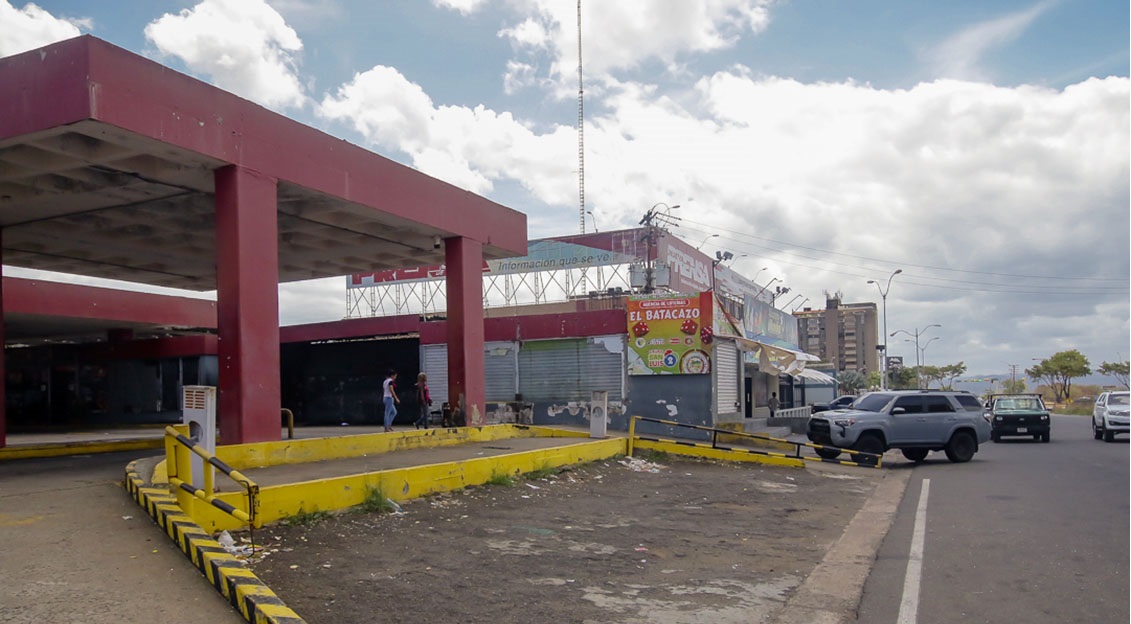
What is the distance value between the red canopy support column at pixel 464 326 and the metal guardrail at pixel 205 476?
1070cm

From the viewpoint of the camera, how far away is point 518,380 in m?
29.0

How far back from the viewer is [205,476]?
812cm

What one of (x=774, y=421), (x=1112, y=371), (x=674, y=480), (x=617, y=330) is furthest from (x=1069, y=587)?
(x=1112, y=371)

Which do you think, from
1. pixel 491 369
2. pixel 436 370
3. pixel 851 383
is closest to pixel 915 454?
pixel 491 369

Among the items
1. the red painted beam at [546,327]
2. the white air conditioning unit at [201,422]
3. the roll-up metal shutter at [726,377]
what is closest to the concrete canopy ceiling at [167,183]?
the white air conditioning unit at [201,422]

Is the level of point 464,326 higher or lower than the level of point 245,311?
lower

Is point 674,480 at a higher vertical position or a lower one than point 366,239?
lower

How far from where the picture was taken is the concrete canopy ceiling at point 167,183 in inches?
436

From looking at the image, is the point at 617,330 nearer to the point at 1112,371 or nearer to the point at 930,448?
the point at 930,448

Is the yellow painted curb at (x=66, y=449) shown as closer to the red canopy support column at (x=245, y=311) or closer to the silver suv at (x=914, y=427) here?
the red canopy support column at (x=245, y=311)

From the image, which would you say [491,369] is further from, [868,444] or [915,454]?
[915,454]

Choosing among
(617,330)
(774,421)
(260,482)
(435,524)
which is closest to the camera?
(435,524)

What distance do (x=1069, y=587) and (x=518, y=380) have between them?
873 inches

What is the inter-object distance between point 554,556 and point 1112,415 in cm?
2514
